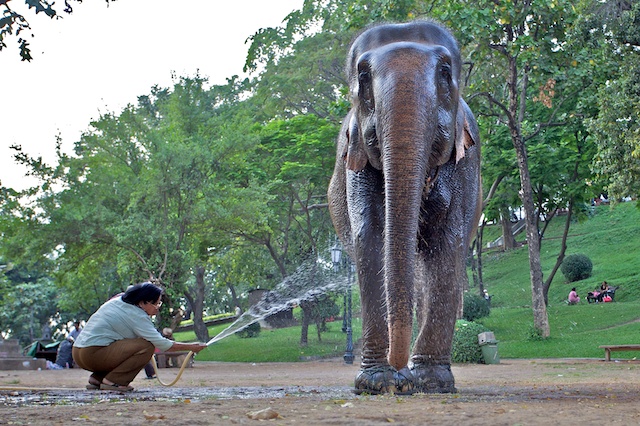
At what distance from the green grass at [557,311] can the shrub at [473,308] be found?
0.53 m

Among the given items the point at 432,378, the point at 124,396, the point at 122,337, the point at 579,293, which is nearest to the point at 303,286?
the point at 122,337

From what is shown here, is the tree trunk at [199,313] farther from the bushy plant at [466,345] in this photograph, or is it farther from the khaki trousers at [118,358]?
the khaki trousers at [118,358]

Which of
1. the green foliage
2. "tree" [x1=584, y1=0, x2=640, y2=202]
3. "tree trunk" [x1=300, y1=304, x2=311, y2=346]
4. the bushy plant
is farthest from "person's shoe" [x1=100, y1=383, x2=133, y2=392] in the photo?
"tree trunk" [x1=300, y1=304, x2=311, y2=346]

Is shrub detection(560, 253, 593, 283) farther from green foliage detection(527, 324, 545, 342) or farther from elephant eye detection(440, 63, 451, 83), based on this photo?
elephant eye detection(440, 63, 451, 83)

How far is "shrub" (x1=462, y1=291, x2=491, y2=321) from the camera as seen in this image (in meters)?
31.5

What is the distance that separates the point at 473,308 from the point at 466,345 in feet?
41.7

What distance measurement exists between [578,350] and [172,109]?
18.3 metres

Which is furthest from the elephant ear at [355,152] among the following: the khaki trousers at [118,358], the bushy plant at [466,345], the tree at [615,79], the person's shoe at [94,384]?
the tree at [615,79]

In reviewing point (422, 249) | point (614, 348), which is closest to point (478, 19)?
point (614, 348)

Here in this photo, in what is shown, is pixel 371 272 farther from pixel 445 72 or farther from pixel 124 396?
pixel 124 396

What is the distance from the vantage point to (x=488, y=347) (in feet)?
63.4

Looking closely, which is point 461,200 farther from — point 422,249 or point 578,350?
point 578,350

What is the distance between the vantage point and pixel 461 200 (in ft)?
27.6

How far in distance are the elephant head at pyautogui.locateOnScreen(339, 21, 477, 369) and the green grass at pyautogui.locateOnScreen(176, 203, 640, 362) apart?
1638 cm
